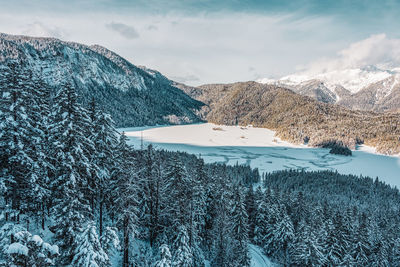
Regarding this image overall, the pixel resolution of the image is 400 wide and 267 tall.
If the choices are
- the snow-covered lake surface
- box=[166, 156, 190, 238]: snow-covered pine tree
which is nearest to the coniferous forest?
box=[166, 156, 190, 238]: snow-covered pine tree

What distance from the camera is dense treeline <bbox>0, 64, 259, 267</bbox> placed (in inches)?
542

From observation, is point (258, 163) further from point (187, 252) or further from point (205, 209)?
point (187, 252)

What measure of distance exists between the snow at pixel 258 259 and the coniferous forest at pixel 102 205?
1.67m

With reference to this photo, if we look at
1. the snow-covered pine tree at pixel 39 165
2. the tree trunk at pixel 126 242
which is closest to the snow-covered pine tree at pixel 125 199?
the tree trunk at pixel 126 242

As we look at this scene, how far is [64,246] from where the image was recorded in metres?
16.7

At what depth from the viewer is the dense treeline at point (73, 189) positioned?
45.1ft

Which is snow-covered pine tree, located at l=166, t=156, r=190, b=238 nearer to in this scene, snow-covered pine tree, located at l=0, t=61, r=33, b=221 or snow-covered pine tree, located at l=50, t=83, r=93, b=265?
snow-covered pine tree, located at l=50, t=83, r=93, b=265

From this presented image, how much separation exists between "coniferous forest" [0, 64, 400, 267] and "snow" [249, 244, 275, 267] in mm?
1667

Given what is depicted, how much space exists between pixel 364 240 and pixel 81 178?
43718 millimetres

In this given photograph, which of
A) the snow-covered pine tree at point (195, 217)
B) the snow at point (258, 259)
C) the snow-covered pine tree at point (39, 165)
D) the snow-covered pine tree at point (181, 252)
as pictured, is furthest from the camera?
the snow at point (258, 259)

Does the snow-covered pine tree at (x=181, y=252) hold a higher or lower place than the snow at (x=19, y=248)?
lower

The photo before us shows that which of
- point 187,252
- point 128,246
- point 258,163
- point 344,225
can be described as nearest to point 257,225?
point 344,225

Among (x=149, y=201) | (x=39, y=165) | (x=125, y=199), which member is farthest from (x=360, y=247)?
(x=39, y=165)

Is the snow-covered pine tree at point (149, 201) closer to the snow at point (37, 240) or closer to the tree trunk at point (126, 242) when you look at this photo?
the tree trunk at point (126, 242)
